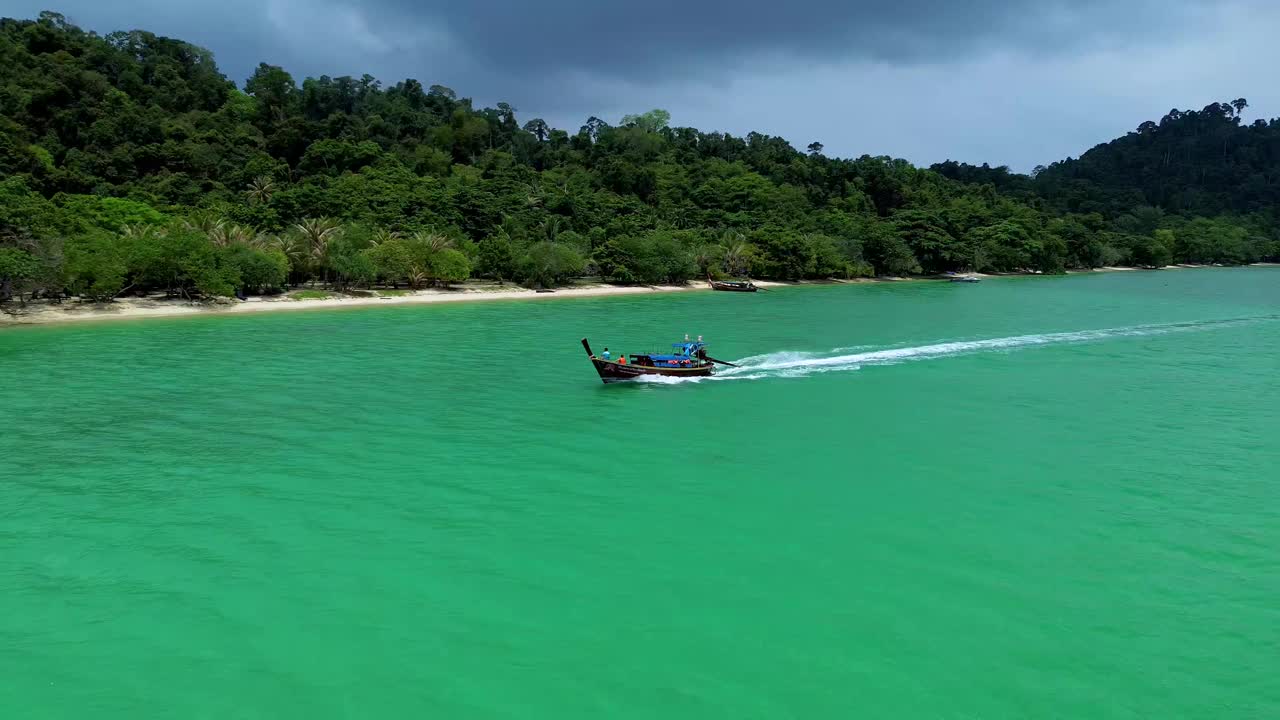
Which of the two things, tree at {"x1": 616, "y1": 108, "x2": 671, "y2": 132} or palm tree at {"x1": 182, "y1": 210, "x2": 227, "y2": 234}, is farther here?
tree at {"x1": 616, "y1": 108, "x2": 671, "y2": 132}

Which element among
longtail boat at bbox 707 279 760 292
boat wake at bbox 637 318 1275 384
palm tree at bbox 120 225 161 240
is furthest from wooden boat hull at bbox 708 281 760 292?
palm tree at bbox 120 225 161 240

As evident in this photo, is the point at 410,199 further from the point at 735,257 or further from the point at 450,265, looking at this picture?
the point at 735,257

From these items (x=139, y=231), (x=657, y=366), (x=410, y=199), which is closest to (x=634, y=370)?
(x=657, y=366)

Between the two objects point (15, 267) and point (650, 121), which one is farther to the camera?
point (650, 121)

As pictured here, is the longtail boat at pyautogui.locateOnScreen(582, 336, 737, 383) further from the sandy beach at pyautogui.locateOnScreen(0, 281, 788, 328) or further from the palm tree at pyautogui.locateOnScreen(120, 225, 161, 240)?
the palm tree at pyautogui.locateOnScreen(120, 225, 161, 240)

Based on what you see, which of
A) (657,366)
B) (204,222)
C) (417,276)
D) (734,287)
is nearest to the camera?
(657,366)
